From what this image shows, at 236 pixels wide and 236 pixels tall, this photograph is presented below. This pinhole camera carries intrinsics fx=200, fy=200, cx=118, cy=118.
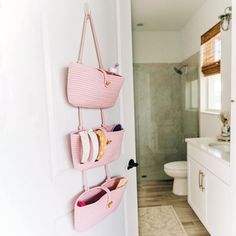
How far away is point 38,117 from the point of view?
25.1 inches

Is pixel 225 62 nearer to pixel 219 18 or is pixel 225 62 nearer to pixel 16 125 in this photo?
pixel 219 18

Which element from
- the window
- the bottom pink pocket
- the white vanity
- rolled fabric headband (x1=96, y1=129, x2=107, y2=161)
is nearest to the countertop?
the white vanity

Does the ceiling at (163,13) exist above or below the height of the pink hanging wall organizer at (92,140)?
above

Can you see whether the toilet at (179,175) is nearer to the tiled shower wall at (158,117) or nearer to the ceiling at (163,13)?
the tiled shower wall at (158,117)

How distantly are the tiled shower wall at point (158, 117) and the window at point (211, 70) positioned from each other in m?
0.55

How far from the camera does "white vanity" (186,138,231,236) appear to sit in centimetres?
154

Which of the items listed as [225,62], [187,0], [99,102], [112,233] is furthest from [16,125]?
[187,0]

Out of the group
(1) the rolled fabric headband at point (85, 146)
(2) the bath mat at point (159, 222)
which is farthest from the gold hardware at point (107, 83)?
(2) the bath mat at point (159, 222)

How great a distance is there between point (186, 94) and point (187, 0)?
4.46 ft

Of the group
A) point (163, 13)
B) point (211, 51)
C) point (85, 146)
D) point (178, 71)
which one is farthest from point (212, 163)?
point (163, 13)

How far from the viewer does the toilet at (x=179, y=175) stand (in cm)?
269

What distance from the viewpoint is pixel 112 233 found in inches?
41.8

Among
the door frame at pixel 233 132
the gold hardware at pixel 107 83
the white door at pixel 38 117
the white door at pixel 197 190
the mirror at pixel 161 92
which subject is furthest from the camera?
the mirror at pixel 161 92

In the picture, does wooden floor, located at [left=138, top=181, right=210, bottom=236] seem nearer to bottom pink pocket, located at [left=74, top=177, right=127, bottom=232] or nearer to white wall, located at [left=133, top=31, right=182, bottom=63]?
bottom pink pocket, located at [left=74, top=177, right=127, bottom=232]
